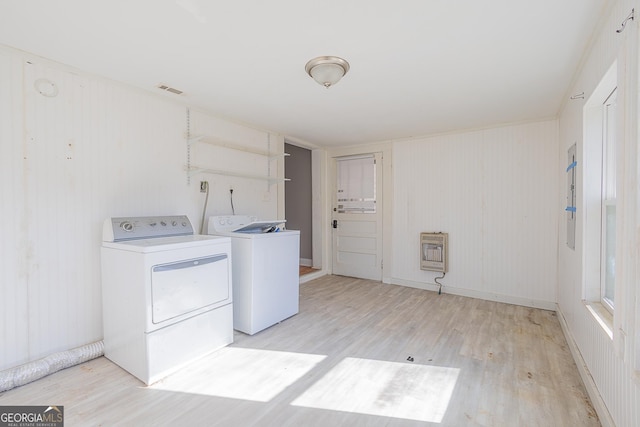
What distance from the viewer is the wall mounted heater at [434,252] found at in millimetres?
3984

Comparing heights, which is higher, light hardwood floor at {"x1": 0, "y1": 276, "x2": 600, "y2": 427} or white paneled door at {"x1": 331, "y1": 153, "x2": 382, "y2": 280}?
white paneled door at {"x1": 331, "y1": 153, "x2": 382, "y2": 280}

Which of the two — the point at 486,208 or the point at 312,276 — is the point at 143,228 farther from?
the point at 486,208

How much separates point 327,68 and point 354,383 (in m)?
2.16

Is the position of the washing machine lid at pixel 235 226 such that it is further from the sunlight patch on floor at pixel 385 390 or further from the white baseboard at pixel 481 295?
the white baseboard at pixel 481 295

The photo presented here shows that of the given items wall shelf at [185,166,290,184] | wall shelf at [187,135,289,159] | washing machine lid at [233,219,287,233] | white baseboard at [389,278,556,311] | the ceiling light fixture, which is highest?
the ceiling light fixture

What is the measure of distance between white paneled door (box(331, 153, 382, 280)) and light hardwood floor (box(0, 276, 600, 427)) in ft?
6.16

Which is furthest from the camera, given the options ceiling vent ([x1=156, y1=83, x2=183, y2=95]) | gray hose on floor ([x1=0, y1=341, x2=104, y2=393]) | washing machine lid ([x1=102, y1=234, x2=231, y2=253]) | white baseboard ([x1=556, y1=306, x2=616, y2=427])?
ceiling vent ([x1=156, y1=83, x2=183, y2=95])

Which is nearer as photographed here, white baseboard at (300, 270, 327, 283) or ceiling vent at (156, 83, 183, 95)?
ceiling vent at (156, 83, 183, 95)

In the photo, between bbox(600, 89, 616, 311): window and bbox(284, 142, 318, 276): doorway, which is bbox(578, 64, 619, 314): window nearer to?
bbox(600, 89, 616, 311): window

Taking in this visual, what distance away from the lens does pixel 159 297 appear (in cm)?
198

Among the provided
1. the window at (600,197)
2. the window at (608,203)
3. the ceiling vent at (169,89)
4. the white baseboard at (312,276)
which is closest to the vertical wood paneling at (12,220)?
the ceiling vent at (169,89)

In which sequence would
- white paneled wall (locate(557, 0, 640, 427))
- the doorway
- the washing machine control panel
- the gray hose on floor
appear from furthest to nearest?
the doorway < the washing machine control panel < the gray hose on floor < white paneled wall (locate(557, 0, 640, 427))

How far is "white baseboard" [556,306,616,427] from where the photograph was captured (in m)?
1.54

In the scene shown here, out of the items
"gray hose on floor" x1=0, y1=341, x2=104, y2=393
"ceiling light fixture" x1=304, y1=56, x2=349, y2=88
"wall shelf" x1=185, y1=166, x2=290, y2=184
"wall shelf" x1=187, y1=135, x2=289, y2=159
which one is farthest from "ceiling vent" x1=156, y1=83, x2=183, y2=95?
"gray hose on floor" x1=0, y1=341, x2=104, y2=393
